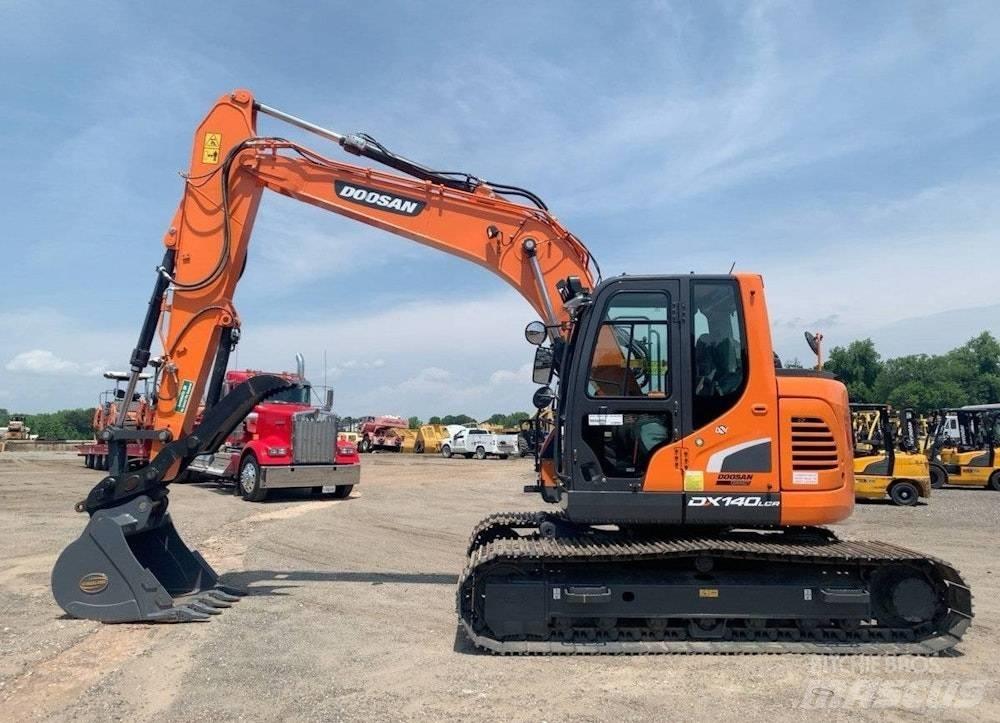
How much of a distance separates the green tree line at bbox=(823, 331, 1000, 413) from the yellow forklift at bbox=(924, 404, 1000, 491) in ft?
197

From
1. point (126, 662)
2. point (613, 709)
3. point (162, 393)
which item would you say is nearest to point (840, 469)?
point (613, 709)

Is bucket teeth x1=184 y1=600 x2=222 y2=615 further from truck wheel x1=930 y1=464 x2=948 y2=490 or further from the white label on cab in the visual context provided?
truck wheel x1=930 y1=464 x2=948 y2=490

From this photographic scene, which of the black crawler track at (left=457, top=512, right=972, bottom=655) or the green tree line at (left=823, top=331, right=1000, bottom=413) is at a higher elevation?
the green tree line at (left=823, top=331, right=1000, bottom=413)

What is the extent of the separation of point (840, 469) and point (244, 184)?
6686 millimetres

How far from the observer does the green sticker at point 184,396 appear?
8.20 metres

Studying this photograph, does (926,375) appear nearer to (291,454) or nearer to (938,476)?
(938,476)

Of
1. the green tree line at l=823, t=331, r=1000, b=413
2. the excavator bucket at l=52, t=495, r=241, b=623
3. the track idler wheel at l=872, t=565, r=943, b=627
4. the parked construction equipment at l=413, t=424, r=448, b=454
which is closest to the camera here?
the track idler wheel at l=872, t=565, r=943, b=627

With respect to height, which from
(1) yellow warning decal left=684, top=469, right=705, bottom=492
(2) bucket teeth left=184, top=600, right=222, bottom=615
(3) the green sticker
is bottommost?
(2) bucket teeth left=184, top=600, right=222, bottom=615

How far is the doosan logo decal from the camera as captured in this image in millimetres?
8586

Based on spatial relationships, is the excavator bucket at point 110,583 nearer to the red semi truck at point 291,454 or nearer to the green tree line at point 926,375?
the red semi truck at point 291,454

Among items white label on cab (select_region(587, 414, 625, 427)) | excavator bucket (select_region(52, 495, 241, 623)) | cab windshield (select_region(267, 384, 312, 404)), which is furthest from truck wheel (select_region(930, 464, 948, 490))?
excavator bucket (select_region(52, 495, 241, 623))

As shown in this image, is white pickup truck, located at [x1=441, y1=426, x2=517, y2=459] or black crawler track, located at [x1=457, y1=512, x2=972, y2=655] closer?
black crawler track, located at [x1=457, y1=512, x2=972, y2=655]

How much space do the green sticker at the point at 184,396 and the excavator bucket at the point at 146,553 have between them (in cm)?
25

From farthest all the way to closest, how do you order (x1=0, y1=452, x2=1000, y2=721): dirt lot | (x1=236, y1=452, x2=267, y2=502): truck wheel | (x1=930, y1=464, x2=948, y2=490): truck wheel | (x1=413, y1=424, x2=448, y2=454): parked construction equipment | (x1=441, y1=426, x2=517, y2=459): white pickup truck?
(x1=413, y1=424, x2=448, y2=454): parked construction equipment → (x1=441, y1=426, x2=517, y2=459): white pickup truck → (x1=930, y1=464, x2=948, y2=490): truck wheel → (x1=236, y1=452, x2=267, y2=502): truck wheel → (x1=0, y1=452, x2=1000, y2=721): dirt lot
